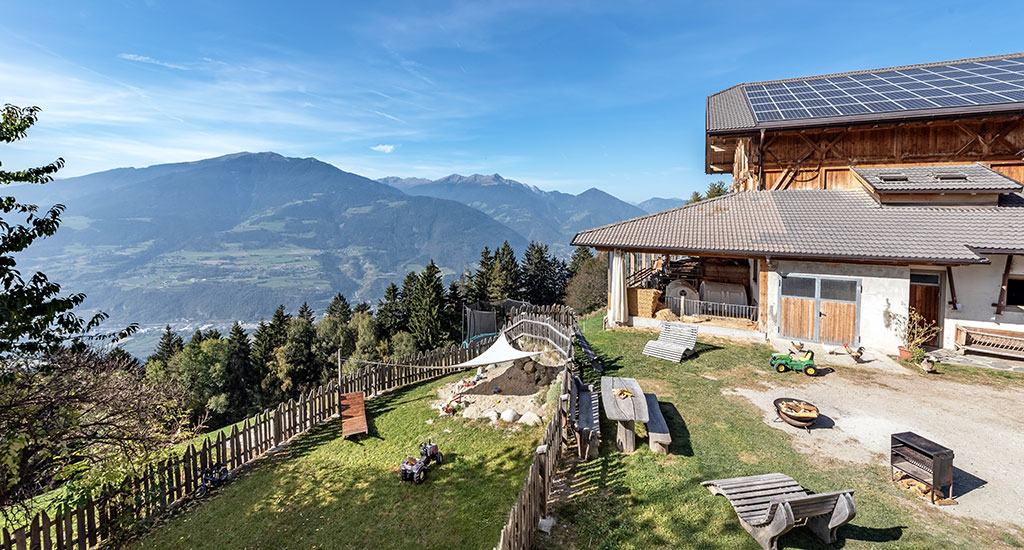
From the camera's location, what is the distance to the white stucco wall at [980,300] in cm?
1298

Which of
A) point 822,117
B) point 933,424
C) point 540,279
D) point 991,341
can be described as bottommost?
point 540,279

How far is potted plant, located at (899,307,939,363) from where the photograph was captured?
515 inches

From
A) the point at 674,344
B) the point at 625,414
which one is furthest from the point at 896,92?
the point at 625,414

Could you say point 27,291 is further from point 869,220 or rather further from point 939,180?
point 939,180

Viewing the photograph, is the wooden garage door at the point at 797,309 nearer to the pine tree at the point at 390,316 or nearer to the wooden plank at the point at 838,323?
the wooden plank at the point at 838,323

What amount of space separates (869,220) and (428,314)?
49.3 meters

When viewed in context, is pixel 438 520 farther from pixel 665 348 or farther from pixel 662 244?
pixel 662 244

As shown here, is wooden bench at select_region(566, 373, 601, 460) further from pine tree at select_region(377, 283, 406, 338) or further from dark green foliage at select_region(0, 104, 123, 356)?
pine tree at select_region(377, 283, 406, 338)

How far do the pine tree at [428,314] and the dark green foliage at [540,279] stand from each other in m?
22.2


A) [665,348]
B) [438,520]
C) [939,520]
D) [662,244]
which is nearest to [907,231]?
[662,244]

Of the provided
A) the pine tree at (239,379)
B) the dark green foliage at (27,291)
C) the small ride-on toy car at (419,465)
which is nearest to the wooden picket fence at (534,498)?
the small ride-on toy car at (419,465)

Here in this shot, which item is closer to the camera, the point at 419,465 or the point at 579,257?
the point at 419,465

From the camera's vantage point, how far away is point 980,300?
13.3 metres

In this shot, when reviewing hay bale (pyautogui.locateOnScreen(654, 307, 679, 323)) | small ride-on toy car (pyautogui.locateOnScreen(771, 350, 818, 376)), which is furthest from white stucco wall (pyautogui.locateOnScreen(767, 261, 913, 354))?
hay bale (pyautogui.locateOnScreen(654, 307, 679, 323))
